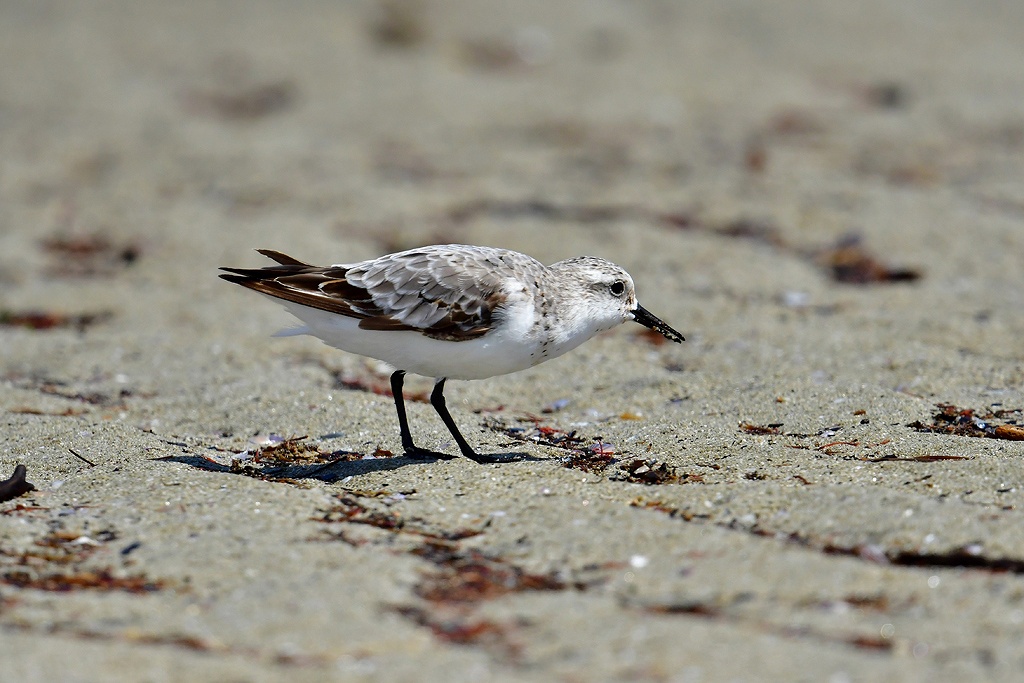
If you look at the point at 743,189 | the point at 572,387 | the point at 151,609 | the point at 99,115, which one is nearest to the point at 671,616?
the point at 151,609

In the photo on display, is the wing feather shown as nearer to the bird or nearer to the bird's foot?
the bird

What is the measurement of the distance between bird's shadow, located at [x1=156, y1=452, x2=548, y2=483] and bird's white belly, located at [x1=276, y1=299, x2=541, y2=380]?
1.50 feet

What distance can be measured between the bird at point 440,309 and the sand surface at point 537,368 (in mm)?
566

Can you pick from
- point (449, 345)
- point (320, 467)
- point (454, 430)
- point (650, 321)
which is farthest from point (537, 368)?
point (320, 467)

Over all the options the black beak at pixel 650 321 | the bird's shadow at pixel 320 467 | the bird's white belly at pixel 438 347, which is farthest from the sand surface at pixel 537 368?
the bird's white belly at pixel 438 347

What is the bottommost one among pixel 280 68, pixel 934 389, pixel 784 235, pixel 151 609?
pixel 151 609

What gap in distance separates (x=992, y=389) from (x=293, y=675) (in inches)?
180

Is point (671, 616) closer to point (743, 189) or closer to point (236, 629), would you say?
point (236, 629)

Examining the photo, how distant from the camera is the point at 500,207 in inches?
405

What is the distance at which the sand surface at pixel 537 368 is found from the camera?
3.78 metres

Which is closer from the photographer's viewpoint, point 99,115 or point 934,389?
point 934,389

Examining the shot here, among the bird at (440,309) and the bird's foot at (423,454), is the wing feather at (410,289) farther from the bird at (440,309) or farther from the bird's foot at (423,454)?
the bird's foot at (423,454)

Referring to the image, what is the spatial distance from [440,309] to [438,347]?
189 millimetres

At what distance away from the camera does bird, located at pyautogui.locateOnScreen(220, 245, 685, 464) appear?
18.1ft
